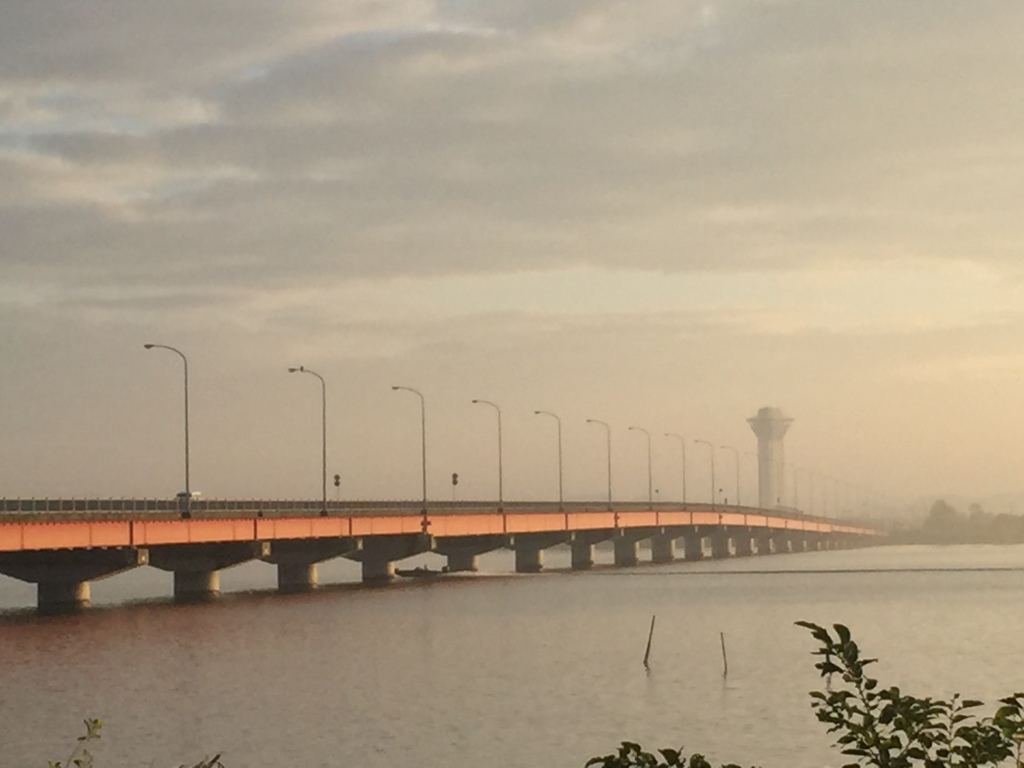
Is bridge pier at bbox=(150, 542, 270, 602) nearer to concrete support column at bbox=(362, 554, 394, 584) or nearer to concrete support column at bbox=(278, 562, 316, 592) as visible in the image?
concrete support column at bbox=(278, 562, 316, 592)

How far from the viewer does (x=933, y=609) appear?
131750 millimetres

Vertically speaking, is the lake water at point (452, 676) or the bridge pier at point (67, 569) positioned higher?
the bridge pier at point (67, 569)

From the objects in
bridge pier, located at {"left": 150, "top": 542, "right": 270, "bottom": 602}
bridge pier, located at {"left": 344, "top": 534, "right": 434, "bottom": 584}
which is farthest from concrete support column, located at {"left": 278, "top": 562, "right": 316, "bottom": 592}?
bridge pier, located at {"left": 150, "top": 542, "right": 270, "bottom": 602}

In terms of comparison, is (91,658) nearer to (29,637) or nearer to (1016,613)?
(29,637)

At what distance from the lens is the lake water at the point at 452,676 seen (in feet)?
187

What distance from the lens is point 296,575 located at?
171250 millimetres

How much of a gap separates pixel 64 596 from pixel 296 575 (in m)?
41.8

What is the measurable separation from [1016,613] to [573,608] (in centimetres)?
3276

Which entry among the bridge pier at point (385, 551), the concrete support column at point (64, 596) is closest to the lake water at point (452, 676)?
the concrete support column at point (64, 596)

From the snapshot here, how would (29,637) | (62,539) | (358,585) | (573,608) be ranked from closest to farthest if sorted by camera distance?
(29,637) < (62,539) < (573,608) < (358,585)

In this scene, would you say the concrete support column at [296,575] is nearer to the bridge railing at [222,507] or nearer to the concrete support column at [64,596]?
the bridge railing at [222,507]

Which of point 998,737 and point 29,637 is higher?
point 998,737

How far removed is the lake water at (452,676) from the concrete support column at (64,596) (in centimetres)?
190

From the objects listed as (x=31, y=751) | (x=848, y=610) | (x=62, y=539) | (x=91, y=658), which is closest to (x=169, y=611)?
(x=62, y=539)
